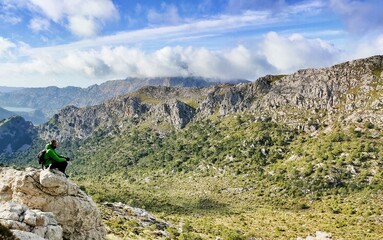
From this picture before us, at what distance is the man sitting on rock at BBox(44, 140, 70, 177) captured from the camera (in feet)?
96.5

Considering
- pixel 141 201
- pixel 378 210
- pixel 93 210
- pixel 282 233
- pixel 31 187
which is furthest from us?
pixel 141 201

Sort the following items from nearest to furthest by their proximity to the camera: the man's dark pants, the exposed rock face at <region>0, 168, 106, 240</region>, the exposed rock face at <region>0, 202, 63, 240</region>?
1. the exposed rock face at <region>0, 202, 63, 240</region>
2. the exposed rock face at <region>0, 168, 106, 240</region>
3. the man's dark pants

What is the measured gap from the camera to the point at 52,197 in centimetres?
3003

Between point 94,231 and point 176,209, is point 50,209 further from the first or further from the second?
point 176,209

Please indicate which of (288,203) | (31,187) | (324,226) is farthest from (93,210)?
(288,203)

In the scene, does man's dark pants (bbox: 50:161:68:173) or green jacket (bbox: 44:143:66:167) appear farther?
man's dark pants (bbox: 50:161:68:173)

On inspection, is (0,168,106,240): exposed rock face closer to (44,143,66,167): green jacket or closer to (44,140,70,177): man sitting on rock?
(44,140,70,177): man sitting on rock

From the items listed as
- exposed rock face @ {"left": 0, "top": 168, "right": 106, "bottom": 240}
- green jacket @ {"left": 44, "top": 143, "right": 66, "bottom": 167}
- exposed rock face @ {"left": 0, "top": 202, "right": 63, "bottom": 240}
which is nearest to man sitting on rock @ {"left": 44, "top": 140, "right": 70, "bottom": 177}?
green jacket @ {"left": 44, "top": 143, "right": 66, "bottom": 167}

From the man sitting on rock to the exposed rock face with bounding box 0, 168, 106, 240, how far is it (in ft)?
2.44

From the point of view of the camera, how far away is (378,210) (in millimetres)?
131875

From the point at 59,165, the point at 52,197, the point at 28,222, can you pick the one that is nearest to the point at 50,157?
the point at 59,165

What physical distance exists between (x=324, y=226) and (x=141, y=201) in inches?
3813

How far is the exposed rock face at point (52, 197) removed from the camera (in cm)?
2936

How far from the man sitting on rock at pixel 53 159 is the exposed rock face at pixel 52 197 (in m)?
0.74
